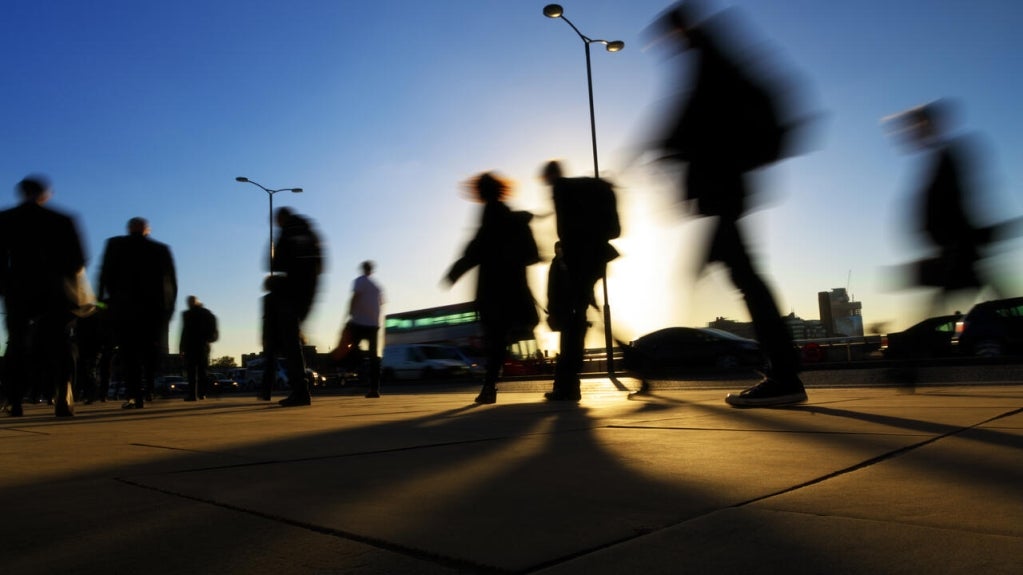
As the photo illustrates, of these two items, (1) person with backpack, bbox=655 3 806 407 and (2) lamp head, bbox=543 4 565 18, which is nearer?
(1) person with backpack, bbox=655 3 806 407

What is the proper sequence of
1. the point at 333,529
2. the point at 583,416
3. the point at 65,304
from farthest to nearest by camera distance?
1. the point at 65,304
2. the point at 583,416
3. the point at 333,529

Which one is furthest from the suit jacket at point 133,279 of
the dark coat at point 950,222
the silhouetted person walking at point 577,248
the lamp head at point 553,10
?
the lamp head at point 553,10

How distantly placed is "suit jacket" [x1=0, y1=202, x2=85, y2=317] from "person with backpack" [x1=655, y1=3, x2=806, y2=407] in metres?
4.83

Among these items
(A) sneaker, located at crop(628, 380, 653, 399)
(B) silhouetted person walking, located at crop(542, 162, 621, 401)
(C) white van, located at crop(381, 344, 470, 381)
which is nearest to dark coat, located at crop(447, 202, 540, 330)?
(B) silhouetted person walking, located at crop(542, 162, 621, 401)

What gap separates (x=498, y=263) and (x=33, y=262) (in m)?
3.76

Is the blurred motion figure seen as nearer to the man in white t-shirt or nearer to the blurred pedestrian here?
the man in white t-shirt

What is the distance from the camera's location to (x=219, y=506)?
178cm

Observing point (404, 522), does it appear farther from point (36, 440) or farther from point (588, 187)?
point (588, 187)

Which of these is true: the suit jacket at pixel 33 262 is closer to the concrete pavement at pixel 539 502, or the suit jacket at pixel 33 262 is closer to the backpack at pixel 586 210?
the concrete pavement at pixel 539 502

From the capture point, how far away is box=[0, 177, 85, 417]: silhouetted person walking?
231 inches

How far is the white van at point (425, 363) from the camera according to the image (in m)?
29.1

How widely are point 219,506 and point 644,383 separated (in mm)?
5756

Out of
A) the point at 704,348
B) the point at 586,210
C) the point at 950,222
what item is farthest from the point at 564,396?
the point at 704,348

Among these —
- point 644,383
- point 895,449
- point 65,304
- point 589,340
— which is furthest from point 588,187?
point 65,304
